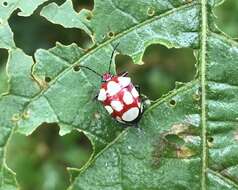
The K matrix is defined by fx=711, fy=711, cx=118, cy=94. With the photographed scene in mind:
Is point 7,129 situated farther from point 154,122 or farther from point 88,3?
point 88,3

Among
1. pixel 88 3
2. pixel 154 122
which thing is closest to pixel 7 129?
pixel 154 122

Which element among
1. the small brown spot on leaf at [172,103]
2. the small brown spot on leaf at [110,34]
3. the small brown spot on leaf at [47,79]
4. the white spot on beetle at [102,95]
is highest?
the small brown spot on leaf at [110,34]

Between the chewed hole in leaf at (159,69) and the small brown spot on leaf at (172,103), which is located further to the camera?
the chewed hole in leaf at (159,69)

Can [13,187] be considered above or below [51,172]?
above

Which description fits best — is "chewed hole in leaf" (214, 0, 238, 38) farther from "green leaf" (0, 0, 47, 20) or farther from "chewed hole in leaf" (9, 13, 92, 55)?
"green leaf" (0, 0, 47, 20)

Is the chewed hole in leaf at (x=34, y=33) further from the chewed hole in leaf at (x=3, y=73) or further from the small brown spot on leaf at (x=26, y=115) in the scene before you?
the small brown spot on leaf at (x=26, y=115)

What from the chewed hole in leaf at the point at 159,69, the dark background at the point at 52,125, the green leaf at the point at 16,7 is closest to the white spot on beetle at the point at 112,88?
the green leaf at the point at 16,7

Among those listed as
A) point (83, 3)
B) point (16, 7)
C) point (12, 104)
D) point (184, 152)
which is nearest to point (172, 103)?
point (184, 152)

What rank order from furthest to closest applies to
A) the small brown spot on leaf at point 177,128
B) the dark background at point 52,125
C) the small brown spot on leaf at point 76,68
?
the dark background at point 52,125 < the small brown spot on leaf at point 76,68 < the small brown spot on leaf at point 177,128
